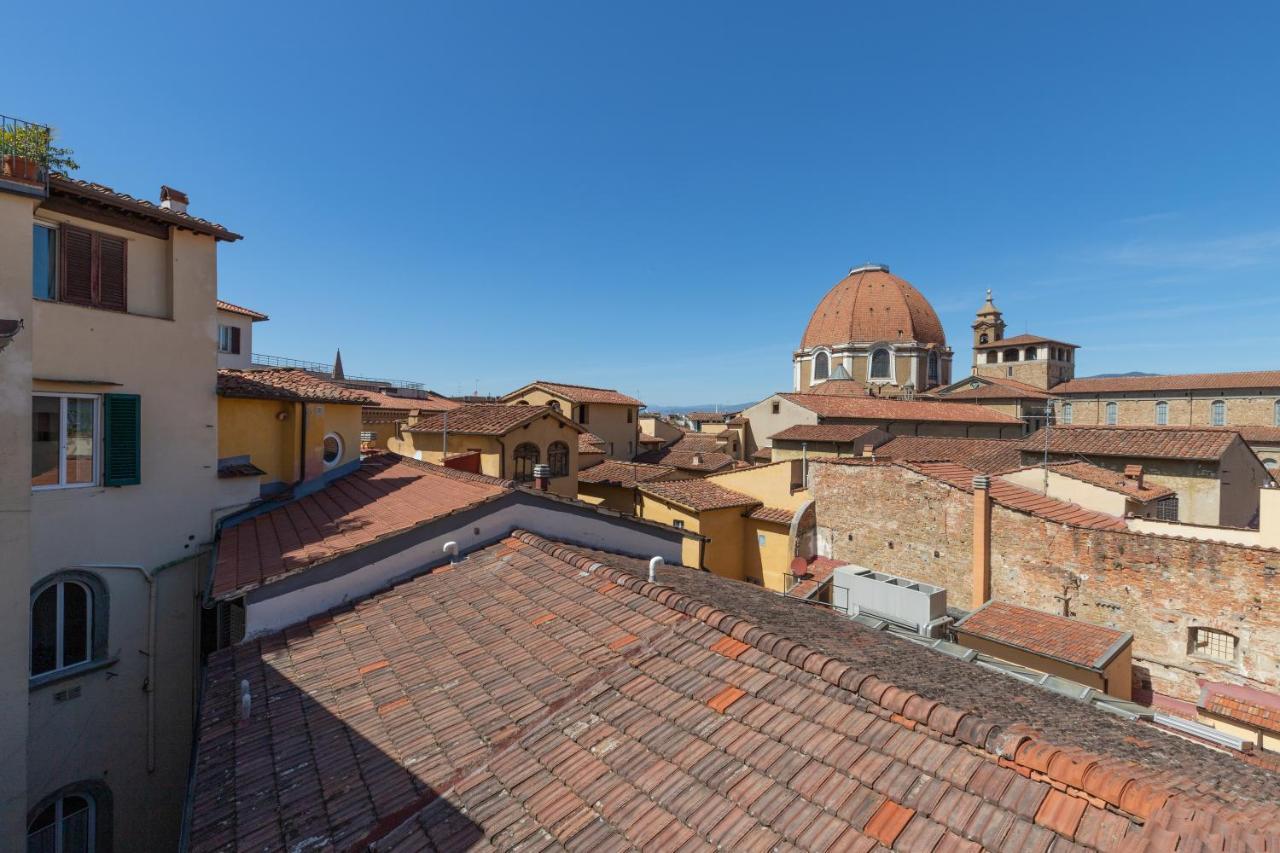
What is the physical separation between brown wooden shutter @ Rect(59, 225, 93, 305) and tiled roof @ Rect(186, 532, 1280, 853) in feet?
18.8

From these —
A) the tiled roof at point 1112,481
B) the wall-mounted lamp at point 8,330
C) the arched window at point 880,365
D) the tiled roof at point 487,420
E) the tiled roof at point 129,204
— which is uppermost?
the arched window at point 880,365

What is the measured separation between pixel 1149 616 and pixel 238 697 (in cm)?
1714

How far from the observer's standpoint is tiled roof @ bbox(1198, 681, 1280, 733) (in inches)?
398

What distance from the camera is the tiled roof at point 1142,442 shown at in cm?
1773

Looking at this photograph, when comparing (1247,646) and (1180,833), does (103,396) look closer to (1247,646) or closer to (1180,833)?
(1180,833)

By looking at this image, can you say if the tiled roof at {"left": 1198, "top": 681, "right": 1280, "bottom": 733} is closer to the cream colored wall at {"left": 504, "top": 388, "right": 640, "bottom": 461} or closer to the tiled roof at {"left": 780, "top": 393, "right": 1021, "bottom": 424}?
the tiled roof at {"left": 780, "top": 393, "right": 1021, "bottom": 424}

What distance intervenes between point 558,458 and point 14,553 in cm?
1570

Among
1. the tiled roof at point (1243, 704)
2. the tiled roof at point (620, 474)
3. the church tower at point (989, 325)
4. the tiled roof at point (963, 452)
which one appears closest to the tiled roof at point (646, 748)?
the tiled roof at point (1243, 704)

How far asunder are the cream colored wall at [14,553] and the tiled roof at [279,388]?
5729 mm

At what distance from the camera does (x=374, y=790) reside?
374 centimetres

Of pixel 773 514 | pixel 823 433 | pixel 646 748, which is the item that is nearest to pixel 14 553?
pixel 646 748

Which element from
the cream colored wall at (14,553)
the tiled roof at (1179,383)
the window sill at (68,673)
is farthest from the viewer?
the tiled roof at (1179,383)

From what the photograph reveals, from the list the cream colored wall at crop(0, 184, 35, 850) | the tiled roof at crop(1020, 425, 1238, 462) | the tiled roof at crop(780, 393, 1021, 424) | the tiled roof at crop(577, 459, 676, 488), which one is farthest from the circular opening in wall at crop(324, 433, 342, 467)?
the tiled roof at crop(780, 393, 1021, 424)

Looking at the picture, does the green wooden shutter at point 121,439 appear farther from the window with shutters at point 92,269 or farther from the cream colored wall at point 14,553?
the cream colored wall at point 14,553
